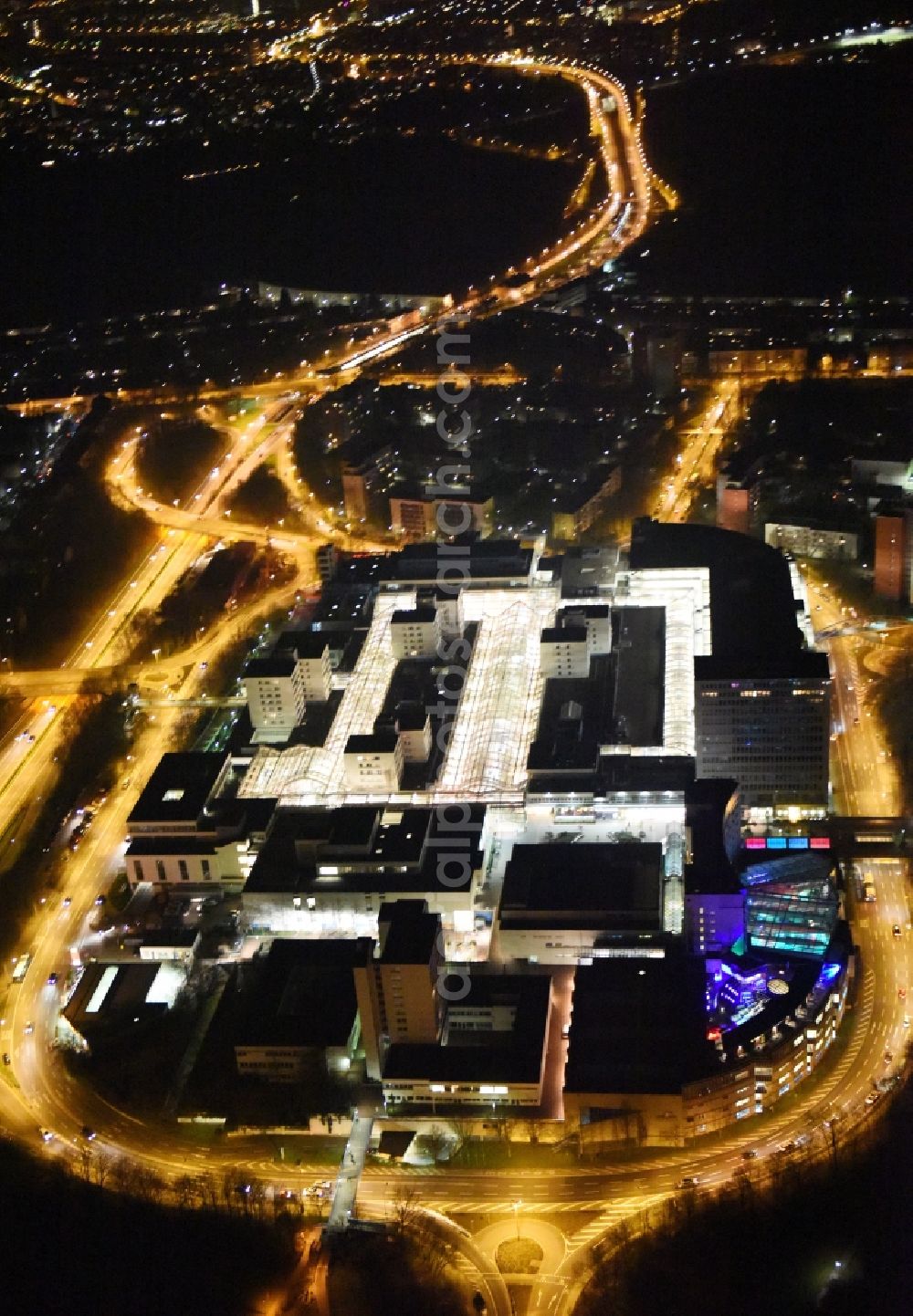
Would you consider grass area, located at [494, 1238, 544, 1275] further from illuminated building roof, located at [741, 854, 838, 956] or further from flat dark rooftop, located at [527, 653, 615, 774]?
flat dark rooftop, located at [527, 653, 615, 774]

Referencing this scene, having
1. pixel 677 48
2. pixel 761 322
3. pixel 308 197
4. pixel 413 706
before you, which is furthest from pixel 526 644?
pixel 677 48

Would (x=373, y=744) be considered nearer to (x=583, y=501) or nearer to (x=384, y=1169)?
(x=384, y=1169)

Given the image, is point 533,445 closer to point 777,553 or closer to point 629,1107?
point 777,553

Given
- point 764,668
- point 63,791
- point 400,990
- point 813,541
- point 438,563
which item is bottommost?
point 813,541

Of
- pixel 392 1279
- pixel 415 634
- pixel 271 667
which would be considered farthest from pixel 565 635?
pixel 392 1279

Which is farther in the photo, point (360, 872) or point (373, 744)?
point (373, 744)
